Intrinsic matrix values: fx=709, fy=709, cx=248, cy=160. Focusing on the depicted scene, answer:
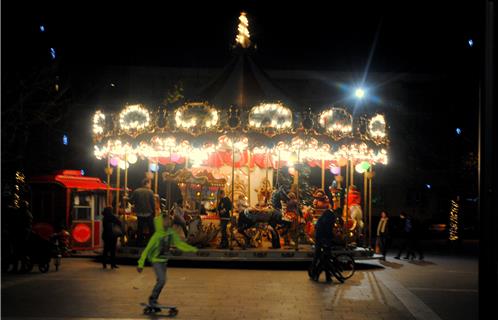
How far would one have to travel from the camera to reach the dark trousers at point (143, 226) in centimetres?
2055

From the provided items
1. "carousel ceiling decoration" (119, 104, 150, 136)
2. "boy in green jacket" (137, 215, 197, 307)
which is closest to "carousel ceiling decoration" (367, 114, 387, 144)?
"carousel ceiling decoration" (119, 104, 150, 136)

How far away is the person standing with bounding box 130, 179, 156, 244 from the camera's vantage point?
20.1 meters

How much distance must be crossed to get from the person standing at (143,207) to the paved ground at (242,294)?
201 centimetres

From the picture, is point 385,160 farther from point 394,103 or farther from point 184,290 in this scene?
point 394,103

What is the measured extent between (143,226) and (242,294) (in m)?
7.89

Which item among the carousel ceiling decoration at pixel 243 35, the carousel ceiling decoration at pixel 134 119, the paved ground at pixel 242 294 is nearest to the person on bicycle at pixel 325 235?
the paved ground at pixel 242 294

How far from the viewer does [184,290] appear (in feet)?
45.9

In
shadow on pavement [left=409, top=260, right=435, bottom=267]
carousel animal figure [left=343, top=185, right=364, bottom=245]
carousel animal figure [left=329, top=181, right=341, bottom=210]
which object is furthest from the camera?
carousel animal figure [left=329, top=181, right=341, bottom=210]

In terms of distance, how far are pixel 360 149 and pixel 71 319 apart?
40.3 ft

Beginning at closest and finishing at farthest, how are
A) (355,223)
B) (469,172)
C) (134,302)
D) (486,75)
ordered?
(486,75), (134,302), (355,223), (469,172)

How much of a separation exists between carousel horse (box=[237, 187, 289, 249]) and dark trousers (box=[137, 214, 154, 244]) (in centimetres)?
265

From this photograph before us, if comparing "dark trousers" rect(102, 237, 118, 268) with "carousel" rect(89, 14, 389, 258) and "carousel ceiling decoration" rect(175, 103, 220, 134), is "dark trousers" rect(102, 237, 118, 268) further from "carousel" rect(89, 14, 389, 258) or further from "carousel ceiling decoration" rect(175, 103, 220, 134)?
"carousel ceiling decoration" rect(175, 103, 220, 134)

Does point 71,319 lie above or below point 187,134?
below

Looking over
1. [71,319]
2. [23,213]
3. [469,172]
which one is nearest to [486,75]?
[71,319]
